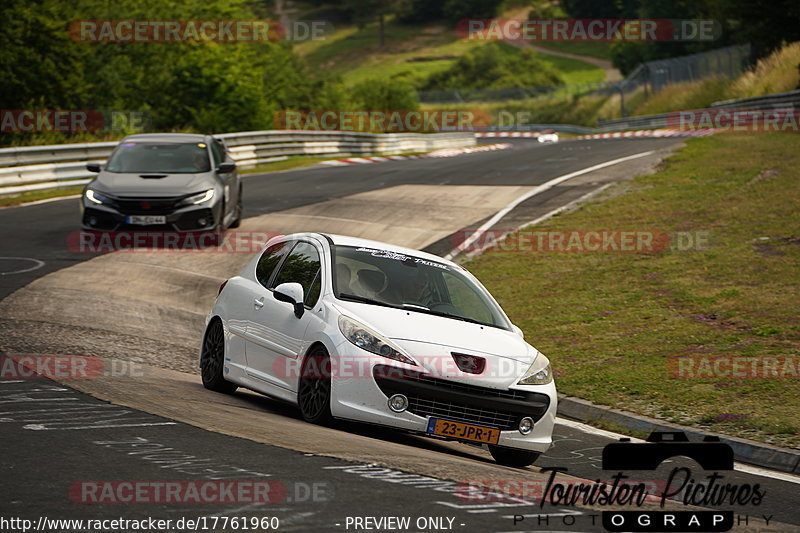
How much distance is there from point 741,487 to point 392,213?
15.9 meters

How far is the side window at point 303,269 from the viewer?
9.44 metres

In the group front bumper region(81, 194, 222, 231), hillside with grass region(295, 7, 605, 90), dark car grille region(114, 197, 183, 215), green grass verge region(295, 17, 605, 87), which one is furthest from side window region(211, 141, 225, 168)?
green grass verge region(295, 17, 605, 87)

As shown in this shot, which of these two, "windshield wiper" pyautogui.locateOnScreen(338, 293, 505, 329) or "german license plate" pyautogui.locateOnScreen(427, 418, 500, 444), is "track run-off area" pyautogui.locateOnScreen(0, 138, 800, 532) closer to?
"german license plate" pyautogui.locateOnScreen(427, 418, 500, 444)

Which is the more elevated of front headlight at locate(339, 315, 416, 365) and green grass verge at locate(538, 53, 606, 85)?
green grass verge at locate(538, 53, 606, 85)

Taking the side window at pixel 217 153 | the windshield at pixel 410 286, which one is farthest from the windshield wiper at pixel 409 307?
the side window at pixel 217 153

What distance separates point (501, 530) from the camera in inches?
223

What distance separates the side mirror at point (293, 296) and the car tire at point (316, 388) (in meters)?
0.45

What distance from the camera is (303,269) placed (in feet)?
31.8

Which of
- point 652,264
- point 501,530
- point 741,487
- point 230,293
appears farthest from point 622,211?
point 501,530

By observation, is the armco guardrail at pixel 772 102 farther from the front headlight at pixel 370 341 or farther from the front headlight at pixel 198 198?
the front headlight at pixel 370 341

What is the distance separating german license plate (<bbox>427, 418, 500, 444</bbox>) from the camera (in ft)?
26.9

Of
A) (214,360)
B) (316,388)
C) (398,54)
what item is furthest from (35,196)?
(398,54)

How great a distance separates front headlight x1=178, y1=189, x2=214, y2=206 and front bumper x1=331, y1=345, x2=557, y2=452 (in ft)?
35.1

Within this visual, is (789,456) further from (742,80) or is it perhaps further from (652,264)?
(742,80)
